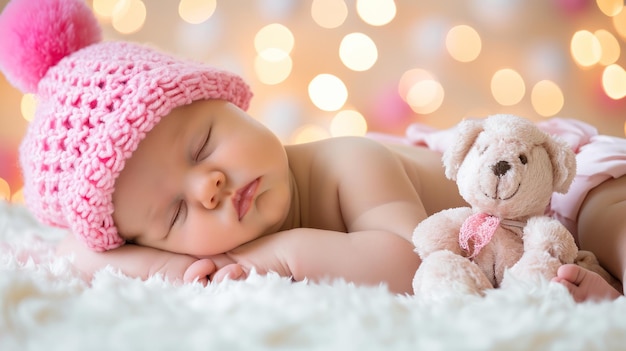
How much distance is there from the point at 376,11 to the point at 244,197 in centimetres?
138

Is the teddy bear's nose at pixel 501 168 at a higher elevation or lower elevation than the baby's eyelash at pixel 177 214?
higher

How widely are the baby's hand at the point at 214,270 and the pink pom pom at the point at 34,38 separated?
0.51m

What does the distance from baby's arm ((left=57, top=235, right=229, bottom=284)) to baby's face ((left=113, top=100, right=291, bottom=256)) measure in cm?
2

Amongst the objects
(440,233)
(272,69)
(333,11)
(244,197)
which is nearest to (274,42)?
(272,69)

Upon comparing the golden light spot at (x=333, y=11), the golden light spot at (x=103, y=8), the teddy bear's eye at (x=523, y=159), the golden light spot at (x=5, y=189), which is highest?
the golden light spot at (x=333, y=11)

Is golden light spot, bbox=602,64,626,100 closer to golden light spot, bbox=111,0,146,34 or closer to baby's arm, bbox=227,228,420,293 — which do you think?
baby's arm, bbox=227,228,420,293

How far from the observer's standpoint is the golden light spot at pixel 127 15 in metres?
2.27

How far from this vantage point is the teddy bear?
82cm

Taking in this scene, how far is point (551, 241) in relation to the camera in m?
0.83

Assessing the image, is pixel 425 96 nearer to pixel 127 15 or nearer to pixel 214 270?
pixel 127 15

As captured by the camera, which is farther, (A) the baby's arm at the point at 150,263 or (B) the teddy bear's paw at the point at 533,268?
(A) the baby's arm at the point at 150,263

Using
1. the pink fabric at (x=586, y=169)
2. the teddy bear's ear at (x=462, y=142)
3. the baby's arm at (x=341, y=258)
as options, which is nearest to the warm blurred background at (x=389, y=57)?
the pink fabric at (x=586, y=169)

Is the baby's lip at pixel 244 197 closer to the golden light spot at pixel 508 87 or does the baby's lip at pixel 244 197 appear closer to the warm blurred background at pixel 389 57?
the warm blurred background at pixel 389 57

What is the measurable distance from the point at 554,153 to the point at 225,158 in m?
0.52
